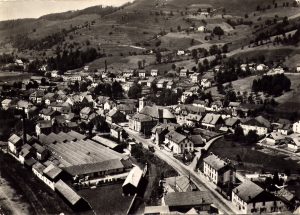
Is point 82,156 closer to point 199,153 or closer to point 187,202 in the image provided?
point 199,153

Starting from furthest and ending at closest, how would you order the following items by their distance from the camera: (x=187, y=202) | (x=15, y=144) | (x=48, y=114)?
(x=48, y=114), (x=15, y=144), (x=187, y=202)

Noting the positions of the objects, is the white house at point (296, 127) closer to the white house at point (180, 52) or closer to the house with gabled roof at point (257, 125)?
the house with gabled roof at point (257, 125)

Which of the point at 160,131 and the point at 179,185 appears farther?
the point at 160,131

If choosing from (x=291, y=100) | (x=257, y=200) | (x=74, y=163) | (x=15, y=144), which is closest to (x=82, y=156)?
(x=74, y=163)

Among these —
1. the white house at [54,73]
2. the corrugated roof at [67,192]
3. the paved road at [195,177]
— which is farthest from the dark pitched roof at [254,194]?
the white house at [54,73]

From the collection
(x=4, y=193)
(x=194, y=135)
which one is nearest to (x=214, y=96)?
(x=194, y=135)

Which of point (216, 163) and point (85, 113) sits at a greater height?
point (216, 163)
